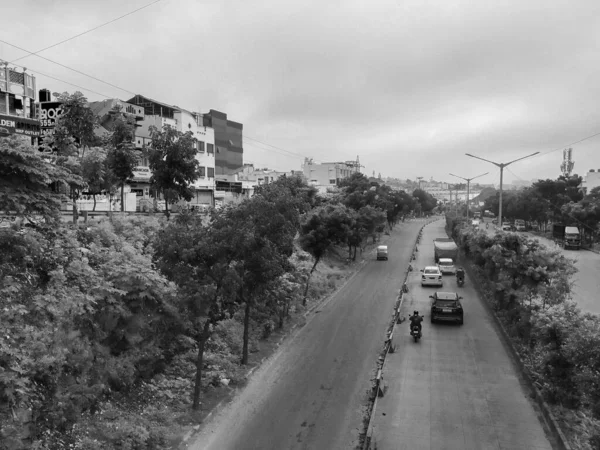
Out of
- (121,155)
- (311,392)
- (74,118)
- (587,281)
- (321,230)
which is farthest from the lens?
(587,281)

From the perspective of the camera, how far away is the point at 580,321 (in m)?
11.3

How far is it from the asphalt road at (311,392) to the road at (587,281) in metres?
9.01

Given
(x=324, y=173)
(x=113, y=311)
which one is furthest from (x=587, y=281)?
(x=324, y=173)

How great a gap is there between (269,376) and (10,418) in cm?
910

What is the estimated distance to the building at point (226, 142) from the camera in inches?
2473

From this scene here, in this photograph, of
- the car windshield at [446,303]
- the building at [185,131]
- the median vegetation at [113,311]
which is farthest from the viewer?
the building at [185,131]

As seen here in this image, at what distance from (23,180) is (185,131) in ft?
106

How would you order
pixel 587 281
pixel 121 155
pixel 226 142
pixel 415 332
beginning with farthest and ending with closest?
pixel 226 142, pixel 587 281, pixel 121 155, pixel 415 332

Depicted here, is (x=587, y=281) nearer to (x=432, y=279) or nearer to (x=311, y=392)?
(x=432, y=279)

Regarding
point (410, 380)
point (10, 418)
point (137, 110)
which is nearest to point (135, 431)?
point (10, 418)

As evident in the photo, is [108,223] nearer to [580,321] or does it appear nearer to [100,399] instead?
[100,399]

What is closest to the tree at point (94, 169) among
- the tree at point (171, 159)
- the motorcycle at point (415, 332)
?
the tree at point (171, 159)

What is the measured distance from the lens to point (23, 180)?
40.2ft

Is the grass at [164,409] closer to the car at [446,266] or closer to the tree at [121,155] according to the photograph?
the tree at [121,155]
